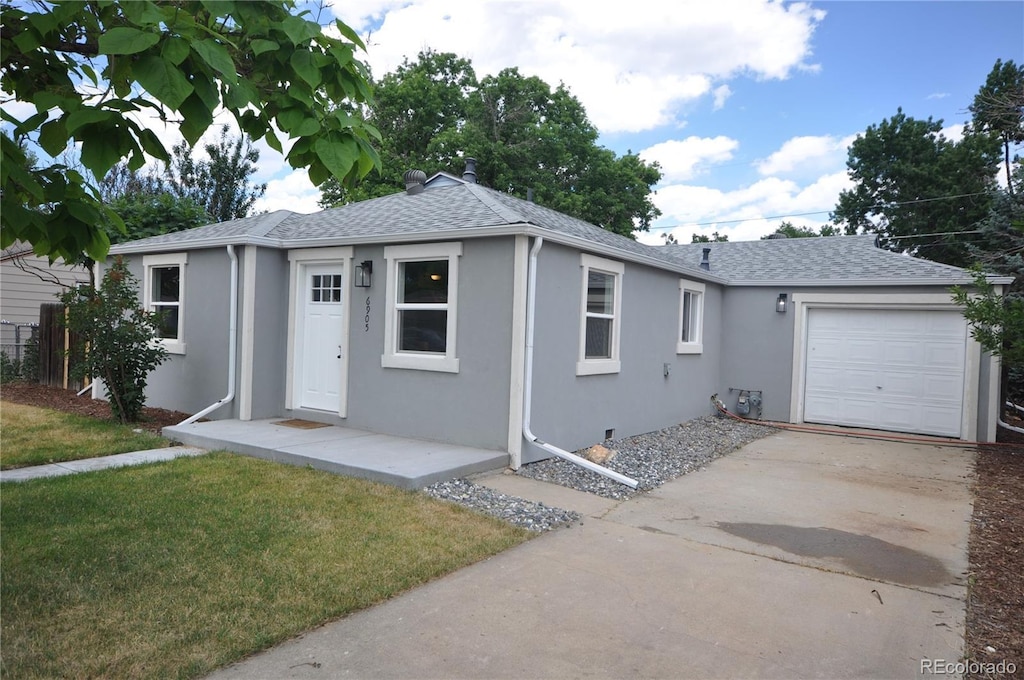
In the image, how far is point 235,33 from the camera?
317cm

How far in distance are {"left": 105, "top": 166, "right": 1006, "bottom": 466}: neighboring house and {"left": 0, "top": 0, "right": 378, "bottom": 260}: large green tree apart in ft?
15.1

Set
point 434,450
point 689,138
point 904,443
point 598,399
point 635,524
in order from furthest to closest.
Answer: point 689,138 → point 904,443 → point 598,399 → point 434,450 → point 635,524

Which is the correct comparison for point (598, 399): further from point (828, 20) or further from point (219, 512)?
point (828, 20)

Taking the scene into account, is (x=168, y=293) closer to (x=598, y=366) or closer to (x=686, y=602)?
(x=598, y=366)

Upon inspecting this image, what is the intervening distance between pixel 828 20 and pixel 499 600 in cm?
1026

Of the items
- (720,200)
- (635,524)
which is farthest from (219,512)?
(720,200)

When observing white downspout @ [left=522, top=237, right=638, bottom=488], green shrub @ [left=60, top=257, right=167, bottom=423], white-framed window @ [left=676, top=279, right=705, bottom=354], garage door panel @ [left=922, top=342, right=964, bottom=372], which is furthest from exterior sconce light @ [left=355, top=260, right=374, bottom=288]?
garage door panel @ [left=922, top=342, right=964, bottom=372]

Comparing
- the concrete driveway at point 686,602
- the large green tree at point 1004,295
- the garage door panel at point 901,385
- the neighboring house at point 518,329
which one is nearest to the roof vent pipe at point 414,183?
the neighboring house at point 518,329

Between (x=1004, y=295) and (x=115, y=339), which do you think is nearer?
(x=115, y=339)

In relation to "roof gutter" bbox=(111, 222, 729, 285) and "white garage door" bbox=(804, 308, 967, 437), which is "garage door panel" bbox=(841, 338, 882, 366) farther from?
"roof gutter" bbox=(111, 222, 729, 285)

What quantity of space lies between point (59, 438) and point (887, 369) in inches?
511

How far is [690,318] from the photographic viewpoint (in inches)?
476

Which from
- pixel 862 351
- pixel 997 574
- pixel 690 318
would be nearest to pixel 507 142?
pixel 690 318

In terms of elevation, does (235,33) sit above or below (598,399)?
above
